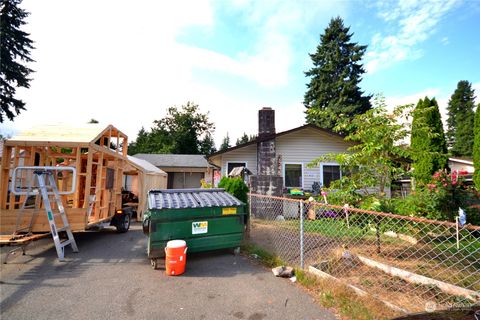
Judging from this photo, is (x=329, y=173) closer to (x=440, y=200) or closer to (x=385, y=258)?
(x=440, y=200)

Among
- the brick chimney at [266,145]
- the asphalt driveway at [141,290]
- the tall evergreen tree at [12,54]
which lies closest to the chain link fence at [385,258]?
the asphalt driveway at [141,290]

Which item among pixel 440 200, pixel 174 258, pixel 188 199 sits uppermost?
pixel 188 199

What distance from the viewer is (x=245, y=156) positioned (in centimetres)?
1221

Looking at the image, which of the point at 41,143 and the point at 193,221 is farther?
the point at 41,143

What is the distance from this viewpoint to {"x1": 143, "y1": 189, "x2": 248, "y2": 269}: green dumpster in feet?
14.2

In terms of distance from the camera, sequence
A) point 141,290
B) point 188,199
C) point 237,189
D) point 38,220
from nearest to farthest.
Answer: point 141,290 < point 188,199 < point 38,220 < point 237,189

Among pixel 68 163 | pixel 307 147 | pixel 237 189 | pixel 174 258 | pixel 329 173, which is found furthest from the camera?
pixel 307 147

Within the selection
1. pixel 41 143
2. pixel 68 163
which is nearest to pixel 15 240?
pixel 41 143

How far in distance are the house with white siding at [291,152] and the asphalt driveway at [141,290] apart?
7214 millimetres

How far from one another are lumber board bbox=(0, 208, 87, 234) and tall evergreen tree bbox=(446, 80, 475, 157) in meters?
50.4

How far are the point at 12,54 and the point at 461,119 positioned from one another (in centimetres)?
6711

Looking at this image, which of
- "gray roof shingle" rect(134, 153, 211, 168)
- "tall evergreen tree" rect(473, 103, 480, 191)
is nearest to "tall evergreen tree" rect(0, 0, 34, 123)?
"gray roof shingle" rect(134, 153, 211, 168)

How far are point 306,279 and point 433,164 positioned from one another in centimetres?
1150

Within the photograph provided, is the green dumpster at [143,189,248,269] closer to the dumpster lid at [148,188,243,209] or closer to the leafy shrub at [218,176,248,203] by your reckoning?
the dumpster lid at [148,188,243,209]
